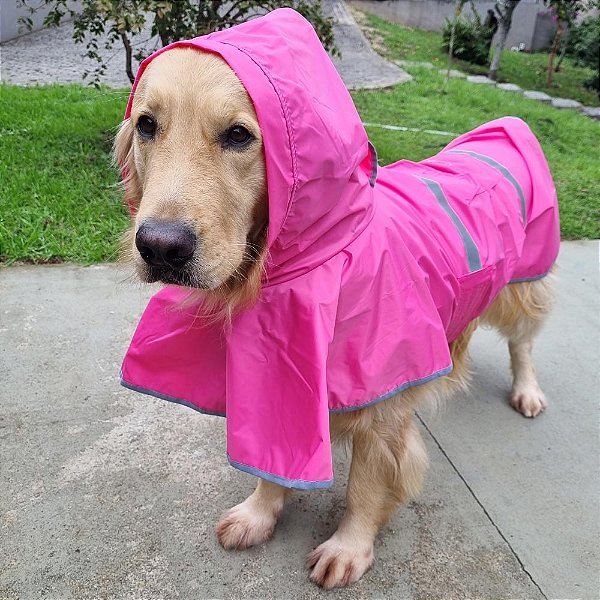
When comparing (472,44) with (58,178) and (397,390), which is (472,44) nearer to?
(58,178)

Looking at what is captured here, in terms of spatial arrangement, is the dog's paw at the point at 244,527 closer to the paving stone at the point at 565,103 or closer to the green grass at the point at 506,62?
the paving stone at the point at 565,103

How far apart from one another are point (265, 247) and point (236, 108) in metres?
0.41

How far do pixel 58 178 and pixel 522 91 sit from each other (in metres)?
10.2

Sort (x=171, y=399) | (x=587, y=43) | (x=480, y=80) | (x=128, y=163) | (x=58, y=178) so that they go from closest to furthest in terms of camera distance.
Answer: (x=128, y=163)
(x=171, y=399)
(x=58, y=178)
(x=480, y=80)
(x=587, y=43)

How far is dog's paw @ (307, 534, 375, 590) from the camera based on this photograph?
2.12 metres

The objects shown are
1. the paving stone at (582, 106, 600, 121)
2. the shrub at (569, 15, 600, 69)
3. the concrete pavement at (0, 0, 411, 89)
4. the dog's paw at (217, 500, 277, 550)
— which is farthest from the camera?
the shrub at (569, 15, 600, 69)

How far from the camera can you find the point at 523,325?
125 inches

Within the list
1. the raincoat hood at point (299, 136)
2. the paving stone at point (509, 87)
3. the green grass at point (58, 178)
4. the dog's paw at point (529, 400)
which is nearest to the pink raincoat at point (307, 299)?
the raincoat hood at point (299, 136)

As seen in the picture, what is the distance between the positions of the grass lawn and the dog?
1.92m

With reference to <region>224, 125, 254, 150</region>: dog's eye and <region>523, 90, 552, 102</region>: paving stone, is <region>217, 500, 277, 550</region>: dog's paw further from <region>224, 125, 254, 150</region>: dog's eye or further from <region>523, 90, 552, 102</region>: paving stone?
<region>523, 90, 552, 102</region>: paving stone

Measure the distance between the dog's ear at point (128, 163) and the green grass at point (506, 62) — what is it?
496 inches

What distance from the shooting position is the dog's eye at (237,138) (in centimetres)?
162

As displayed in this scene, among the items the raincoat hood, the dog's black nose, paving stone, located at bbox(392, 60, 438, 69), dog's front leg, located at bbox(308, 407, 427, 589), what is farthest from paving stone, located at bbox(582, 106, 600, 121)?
the dog's black nose

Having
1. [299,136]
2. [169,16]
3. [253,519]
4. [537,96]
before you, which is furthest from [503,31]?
[253,519]
